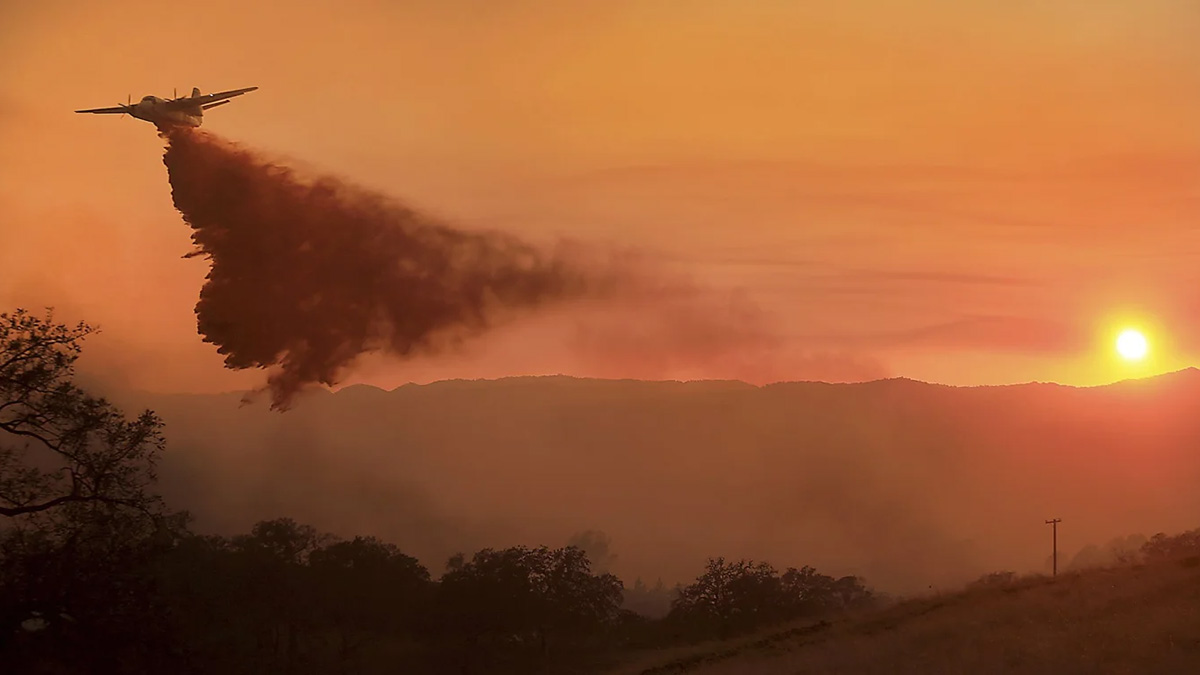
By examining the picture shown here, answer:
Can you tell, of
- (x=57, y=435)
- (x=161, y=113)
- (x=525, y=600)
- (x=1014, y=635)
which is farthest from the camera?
(x=525, y=600)

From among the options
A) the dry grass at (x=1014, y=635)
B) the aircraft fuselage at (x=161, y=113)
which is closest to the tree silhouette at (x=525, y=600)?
the dry grass at (x=1014, y=635)

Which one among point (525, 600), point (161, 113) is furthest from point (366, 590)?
point (161, 113)

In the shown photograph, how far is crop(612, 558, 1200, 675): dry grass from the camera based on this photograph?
3319cm

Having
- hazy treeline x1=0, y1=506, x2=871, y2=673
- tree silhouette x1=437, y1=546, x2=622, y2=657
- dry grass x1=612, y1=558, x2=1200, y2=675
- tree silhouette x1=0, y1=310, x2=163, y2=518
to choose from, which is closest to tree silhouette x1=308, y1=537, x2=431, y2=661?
hazy treeline x1=0, y1=506, x2=871, y2=673

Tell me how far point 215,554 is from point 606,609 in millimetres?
43355

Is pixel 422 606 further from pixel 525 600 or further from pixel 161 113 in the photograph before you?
pixel 161 113

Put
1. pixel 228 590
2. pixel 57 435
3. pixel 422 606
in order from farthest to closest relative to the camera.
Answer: pixel 422 606
pixel 228 590
pixel 57 435

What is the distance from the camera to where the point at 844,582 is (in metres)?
131

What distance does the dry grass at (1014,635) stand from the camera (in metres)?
33.2

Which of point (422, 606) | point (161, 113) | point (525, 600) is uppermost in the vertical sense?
point (161, 113)

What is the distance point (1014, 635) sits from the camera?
1511 inches

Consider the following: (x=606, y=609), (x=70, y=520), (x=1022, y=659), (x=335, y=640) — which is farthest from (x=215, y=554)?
(x=1022, y=659)

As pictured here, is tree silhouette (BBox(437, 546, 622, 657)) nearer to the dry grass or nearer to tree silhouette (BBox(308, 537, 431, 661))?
tree silhouette (BBox(308, 537, 431, 661))

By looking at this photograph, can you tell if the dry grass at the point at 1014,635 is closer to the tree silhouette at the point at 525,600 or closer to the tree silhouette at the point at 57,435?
the tree silhouette at the point at 57,435
